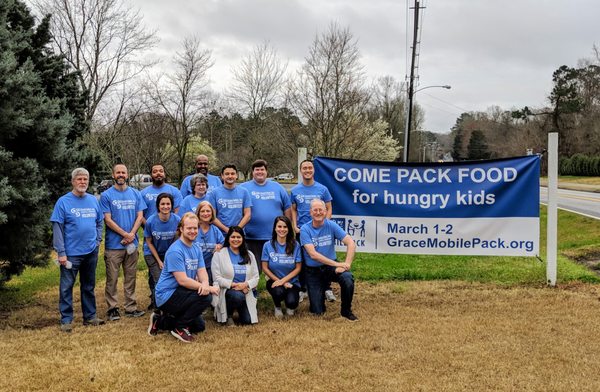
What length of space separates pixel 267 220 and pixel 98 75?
20.7 m

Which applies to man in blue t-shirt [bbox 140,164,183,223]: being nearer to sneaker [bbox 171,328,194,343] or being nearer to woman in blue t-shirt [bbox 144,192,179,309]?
woman in blue t-shirt [bbox 144,192,179,309]

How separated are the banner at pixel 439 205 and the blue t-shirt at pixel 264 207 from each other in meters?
1.27

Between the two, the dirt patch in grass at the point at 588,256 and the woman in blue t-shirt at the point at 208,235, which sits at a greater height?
the woman in blue t-shirt at the point at 208,235

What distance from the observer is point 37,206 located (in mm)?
6121

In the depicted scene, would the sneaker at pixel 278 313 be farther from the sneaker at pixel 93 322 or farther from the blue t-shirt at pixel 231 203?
the sneaker at pixel 93 322

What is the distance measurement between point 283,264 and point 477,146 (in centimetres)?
9195

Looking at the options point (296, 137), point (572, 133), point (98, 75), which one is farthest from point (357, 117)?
point (572, 133)

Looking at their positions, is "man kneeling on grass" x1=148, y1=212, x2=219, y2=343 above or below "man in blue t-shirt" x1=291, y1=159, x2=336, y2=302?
below

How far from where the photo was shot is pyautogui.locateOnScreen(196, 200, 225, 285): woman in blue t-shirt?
229 inches

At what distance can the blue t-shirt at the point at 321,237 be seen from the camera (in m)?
6.03

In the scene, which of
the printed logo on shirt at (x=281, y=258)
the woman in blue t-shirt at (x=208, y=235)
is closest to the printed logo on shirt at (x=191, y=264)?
the woman in blue t-shirt at (x=208, y=235)

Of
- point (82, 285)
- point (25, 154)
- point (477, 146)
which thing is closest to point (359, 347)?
point (82, 285)

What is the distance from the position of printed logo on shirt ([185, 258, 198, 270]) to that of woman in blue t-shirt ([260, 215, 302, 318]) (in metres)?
0.93

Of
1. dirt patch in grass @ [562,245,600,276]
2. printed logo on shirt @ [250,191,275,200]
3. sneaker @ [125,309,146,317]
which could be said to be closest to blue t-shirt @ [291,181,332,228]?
printed logo on shirt @ [250,191,275,200]
